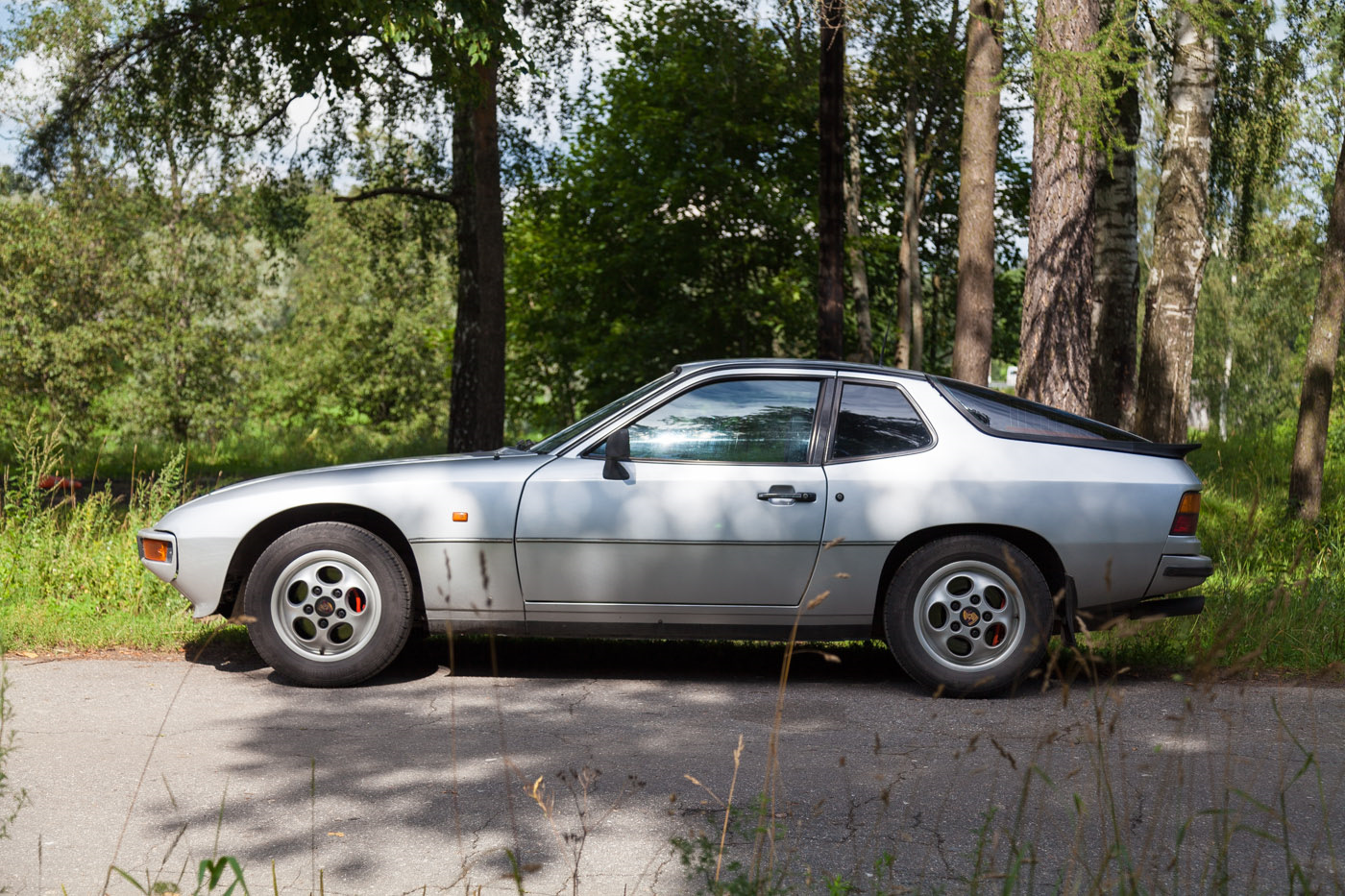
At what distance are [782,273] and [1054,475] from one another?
68.0 feet

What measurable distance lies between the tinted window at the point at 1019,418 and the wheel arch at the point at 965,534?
491 millimetres

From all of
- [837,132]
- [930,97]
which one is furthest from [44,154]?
[930,97]

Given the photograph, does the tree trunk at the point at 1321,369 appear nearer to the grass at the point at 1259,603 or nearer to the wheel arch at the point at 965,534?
the grass at the point at 1259,603

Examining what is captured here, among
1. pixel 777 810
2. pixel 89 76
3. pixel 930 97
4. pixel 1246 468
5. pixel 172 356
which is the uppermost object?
pixel 930 97

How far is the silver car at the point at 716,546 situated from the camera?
5492 millimetres

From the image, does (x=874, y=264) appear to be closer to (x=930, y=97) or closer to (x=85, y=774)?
(x=930, y=97)

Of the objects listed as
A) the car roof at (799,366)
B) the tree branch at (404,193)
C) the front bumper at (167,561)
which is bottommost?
the front bumper at (167,561)

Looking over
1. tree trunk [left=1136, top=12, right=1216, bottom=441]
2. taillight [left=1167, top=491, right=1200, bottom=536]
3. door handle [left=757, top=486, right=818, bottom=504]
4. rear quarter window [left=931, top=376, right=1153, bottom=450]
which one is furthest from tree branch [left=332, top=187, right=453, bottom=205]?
taillight [left=1167, top=491, right=1200, bottom=536]

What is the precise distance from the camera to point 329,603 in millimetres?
5582

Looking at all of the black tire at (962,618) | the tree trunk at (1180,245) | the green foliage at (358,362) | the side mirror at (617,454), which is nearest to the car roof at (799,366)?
the side mirror at (617,454)

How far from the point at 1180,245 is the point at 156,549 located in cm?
1031

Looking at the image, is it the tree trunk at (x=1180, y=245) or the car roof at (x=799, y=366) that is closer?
the car roof at (x=799, y=366)

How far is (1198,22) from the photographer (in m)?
8.77

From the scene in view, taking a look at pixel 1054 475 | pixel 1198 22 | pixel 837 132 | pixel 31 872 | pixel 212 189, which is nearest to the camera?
pixel 31 872
